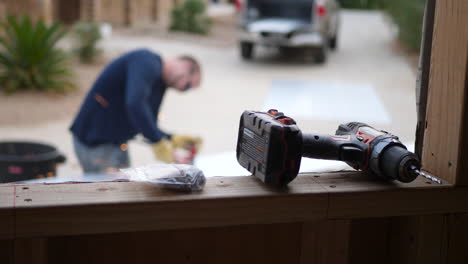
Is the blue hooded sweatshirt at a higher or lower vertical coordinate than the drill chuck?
lower

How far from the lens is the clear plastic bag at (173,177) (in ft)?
4.47

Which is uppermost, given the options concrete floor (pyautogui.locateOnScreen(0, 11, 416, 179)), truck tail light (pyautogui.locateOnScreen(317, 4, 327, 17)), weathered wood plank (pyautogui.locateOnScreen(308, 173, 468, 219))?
truck tail light (pyautogui.locateOnScreen(317, 4, 327, 17))

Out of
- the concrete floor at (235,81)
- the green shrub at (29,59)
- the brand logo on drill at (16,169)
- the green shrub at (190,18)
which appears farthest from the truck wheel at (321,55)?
the brand logo on drill at (16,169)

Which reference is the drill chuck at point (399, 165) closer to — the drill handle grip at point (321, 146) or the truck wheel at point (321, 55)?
the drill handle grip at point (321, 146)

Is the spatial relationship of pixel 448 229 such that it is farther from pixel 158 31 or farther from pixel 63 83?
pixel 158 31

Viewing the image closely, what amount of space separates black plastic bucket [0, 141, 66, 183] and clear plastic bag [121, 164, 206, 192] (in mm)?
2693

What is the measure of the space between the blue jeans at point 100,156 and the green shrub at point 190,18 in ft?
53.6

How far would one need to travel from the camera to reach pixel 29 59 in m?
12.5

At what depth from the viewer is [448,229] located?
1540mm

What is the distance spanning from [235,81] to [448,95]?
37.7 ft

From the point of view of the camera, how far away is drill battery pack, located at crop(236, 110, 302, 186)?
139cm

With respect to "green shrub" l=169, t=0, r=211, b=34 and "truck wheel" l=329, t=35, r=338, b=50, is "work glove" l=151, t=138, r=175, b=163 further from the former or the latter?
"green shrub" l=169, t=0, r=211, b=34

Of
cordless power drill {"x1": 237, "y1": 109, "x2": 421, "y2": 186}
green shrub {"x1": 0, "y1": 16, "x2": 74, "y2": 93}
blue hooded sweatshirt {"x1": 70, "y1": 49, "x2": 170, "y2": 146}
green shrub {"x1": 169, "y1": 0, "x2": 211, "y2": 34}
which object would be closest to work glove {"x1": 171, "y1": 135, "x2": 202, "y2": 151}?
blue hooded sweatshirt {"x1": 70, "y1": 49, "x2": 170, "y2": 146}

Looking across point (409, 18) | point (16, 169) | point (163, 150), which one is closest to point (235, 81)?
point (409, 18)
